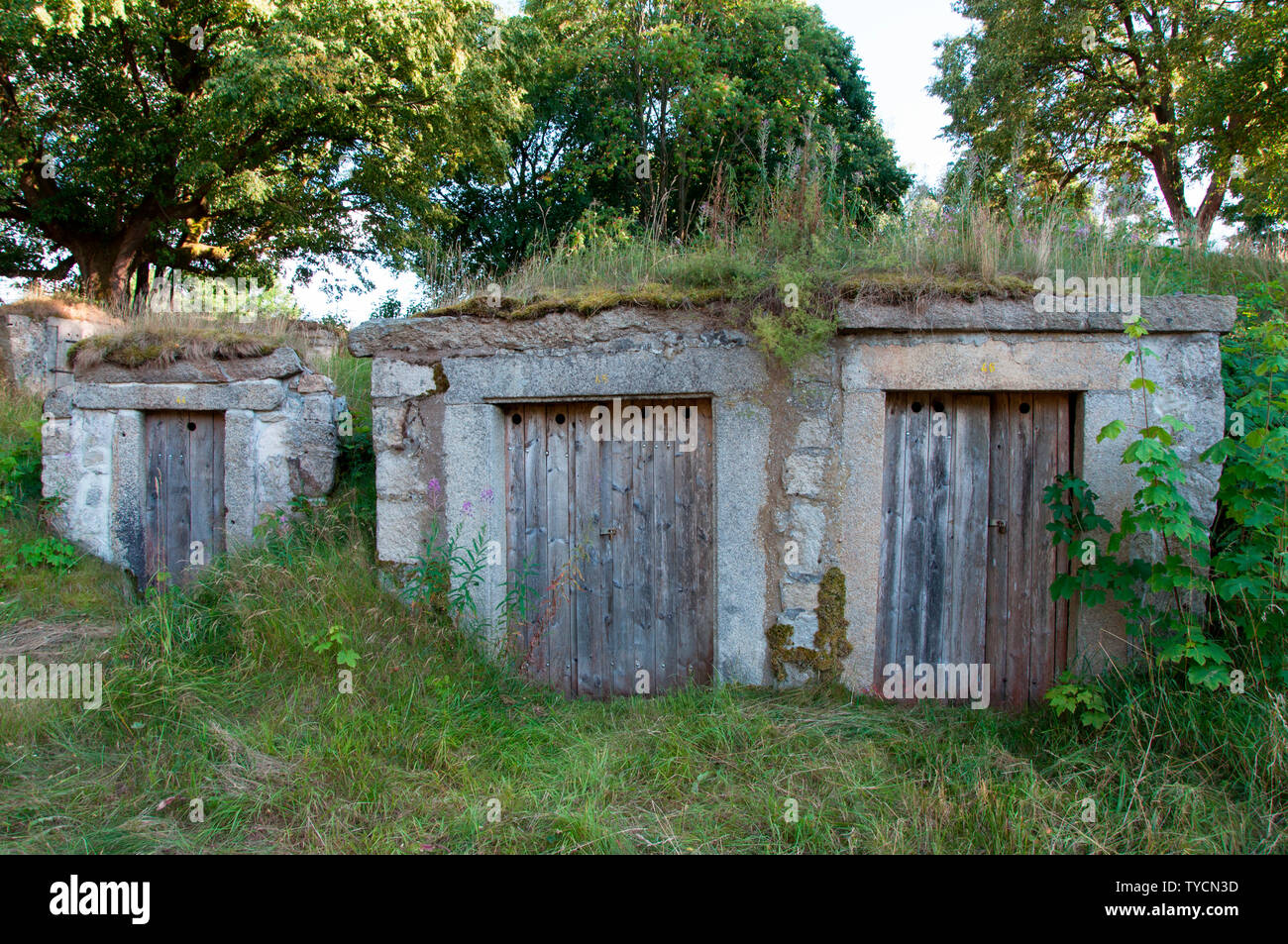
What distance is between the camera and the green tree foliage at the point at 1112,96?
11086 mm

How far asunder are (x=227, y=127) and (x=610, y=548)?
9.99 m

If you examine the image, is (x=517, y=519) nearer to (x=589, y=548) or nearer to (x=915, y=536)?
(x=589, y=548)

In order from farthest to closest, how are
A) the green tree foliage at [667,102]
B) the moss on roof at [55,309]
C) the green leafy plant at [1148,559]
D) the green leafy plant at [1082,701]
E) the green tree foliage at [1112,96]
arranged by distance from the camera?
the green tree foliage at [667,102] → the green tree foliage at [1112,96] → the moss on roof at [55,309] → the green leafy plant at [1082,701] → the green leafy plant at [1148,559]

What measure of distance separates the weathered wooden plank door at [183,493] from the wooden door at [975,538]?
484 centimetres

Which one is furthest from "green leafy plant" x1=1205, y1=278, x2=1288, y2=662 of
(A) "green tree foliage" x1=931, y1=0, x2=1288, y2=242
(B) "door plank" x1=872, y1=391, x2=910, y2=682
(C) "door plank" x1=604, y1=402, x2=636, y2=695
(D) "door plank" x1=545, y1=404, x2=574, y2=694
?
(A) "green tree foliage" x1=931, y1=0, x2=1288, y2=242

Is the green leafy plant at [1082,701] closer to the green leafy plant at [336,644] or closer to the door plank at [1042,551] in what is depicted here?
the door plank at [1042,551]

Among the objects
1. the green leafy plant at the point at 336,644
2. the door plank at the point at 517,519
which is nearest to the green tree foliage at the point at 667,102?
the door plank at the point at 517,519

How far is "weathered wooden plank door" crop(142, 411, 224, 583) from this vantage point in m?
5.11

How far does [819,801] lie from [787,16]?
613 inches

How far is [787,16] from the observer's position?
45.3 feet

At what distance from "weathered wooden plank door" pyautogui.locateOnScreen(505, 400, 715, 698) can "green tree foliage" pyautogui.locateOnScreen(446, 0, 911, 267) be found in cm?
909

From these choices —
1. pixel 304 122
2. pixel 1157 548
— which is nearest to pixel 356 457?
pixel 1157 548

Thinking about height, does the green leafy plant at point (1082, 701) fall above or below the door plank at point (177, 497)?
below

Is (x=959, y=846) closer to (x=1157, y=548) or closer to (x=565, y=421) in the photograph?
(x=1157, y=548)
